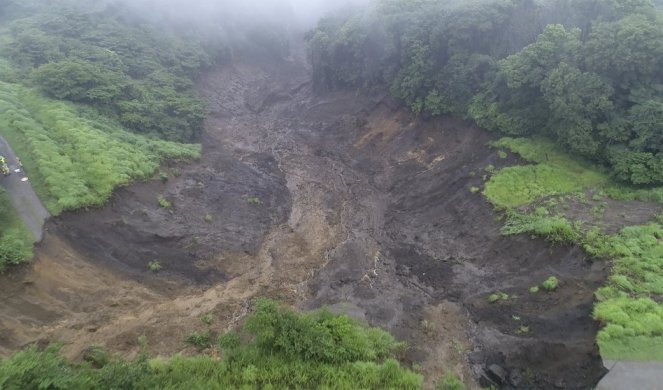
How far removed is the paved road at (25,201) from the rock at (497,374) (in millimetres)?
23315

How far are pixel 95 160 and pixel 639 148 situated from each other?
35068 millimetres

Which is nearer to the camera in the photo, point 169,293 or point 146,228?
point 169,293

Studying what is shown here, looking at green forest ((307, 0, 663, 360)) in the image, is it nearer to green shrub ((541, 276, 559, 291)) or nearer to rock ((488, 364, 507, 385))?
green shrub ((541, 276, 559, 291))

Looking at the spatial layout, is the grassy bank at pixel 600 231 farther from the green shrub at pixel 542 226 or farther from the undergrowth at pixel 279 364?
the undergrowth at pixel 279 364


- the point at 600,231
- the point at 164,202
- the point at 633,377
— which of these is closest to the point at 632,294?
the point at 633,377

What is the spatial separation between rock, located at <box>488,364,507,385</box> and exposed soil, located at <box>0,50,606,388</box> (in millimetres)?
106

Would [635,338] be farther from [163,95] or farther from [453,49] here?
[163,95]

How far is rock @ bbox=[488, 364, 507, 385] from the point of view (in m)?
20.9

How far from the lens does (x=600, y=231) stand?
27375mm

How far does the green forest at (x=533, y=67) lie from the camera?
1218 inches

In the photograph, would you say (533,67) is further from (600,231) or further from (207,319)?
(207,319)

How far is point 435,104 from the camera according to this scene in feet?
145

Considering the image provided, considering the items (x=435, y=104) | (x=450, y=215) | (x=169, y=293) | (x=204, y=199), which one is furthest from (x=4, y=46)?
(x=450, y=215)

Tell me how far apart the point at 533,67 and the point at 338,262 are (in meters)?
20.7
